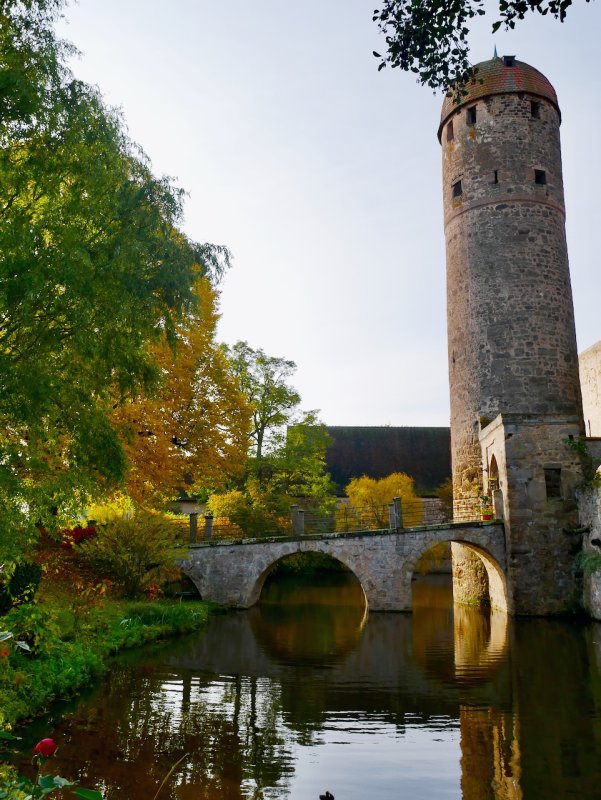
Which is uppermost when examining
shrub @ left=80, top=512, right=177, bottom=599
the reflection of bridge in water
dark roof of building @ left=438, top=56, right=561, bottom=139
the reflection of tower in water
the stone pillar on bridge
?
dark roof of building @ left=438, top=56, right=561, bottom=139

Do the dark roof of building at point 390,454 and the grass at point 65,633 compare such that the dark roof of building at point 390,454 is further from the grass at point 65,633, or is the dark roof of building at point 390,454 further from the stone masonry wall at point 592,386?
the grass at point 65,633

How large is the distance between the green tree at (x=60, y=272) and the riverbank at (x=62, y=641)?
154 centimetres

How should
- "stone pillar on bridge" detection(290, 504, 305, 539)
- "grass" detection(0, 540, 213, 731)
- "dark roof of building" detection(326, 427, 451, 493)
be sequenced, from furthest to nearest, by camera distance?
1. "dark roof of building" detection(326, 427, 451, 493)
2. "stone pillar on bridge" detection(290, 504, 305, 539)
3. "grass" detection(0, 540, 213, 731)

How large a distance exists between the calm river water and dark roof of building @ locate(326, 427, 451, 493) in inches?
999

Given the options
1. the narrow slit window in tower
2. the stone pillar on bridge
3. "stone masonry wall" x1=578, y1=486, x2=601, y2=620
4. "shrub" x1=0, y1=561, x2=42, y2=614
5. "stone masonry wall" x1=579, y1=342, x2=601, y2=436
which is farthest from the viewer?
"stone masonry wall" x1=579, y1=342, x2=601, y2=436

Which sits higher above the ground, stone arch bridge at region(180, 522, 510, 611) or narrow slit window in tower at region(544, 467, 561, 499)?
narrow slit window in tower at region(544, 467, 561, 499)

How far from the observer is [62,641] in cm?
1013

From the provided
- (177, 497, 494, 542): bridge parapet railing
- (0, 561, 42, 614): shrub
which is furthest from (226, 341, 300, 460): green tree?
(0, 561, 42, 614): shrub

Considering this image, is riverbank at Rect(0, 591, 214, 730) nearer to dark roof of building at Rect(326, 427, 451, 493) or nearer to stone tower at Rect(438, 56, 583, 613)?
stone tower at Rect(438, 56, 583, 613)

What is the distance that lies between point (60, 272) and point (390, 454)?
3522cm

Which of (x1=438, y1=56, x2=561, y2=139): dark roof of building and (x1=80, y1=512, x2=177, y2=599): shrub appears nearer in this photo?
(x1=80, y1=512, x2=177, y2=599): shrub

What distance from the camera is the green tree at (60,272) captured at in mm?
7137

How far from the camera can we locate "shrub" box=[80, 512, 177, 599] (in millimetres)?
16484

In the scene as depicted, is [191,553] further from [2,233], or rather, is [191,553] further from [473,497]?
[2,233]
